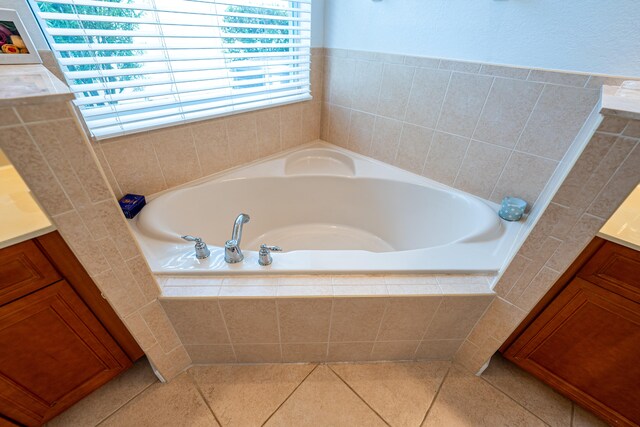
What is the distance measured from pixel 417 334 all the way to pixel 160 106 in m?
1.43

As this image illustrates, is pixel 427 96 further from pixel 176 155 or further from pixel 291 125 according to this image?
pixel 176 155

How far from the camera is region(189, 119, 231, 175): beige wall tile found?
1310 millimetres

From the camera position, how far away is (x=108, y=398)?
A: 1.04 metres

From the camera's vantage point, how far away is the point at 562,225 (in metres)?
0.72

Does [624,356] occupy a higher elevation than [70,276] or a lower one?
lower

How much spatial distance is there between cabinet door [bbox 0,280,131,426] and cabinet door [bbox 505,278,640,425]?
151 cm

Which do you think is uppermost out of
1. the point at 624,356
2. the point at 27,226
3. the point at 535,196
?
the point at 27,226

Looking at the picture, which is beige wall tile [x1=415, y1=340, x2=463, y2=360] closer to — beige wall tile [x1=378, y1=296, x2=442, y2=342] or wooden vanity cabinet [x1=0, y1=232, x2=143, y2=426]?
beige wall tile [x1=378, y1=296, x2=442, y2=342]

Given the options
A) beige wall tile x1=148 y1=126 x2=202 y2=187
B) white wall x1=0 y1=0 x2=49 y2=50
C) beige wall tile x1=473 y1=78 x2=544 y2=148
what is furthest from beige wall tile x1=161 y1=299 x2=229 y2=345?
beige wall tile x1=473 y1=78 x2=544 y2=148

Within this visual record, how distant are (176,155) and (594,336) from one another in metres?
1.75

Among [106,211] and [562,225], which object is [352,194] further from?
[106,211]

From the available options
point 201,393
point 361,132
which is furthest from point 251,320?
point 361,132

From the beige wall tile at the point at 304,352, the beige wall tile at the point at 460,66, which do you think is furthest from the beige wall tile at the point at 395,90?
the beige wall tile at the point at 304,352

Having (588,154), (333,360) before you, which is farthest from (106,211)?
(588,154)
